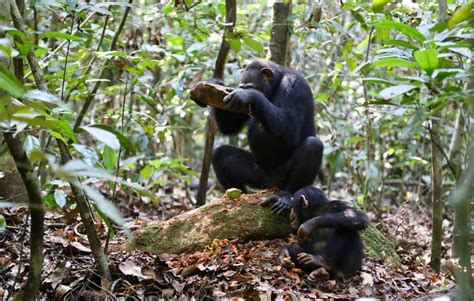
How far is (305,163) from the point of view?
5902mm

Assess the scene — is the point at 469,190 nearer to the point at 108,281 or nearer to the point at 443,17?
the point at 108,281

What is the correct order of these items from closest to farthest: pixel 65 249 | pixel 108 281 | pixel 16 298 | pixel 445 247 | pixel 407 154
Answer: pixel 16 298
pixel 108 281
pixel 65 249
pixel 445 247
pixel 407 154

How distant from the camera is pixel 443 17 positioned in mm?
4980

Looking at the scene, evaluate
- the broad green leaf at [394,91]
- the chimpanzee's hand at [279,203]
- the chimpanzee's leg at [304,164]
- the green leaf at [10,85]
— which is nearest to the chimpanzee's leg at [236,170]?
the chimpanzee's leg at [304,164]

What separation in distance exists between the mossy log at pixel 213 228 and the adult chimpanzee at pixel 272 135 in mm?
163

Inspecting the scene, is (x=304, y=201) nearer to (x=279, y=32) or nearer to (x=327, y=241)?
(x=327, y=241)

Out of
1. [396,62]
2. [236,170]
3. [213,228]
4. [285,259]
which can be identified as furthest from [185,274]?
[396,62]

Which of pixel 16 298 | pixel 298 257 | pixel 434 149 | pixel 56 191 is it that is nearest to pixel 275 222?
pixel 298 257

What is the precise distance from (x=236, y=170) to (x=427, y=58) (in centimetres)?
373

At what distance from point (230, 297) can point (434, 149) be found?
273 centimetres

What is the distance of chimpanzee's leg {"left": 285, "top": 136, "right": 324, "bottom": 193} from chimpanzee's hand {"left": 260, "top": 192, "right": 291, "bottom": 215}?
35cm

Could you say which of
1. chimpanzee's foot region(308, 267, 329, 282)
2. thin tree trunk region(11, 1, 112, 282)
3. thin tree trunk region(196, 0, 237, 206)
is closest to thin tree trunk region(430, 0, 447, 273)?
chimpanzee's foot region(308, 267, 329, 282)

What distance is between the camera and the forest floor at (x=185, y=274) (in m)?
4.27

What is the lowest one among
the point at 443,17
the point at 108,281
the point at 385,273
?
the point at 385,273
